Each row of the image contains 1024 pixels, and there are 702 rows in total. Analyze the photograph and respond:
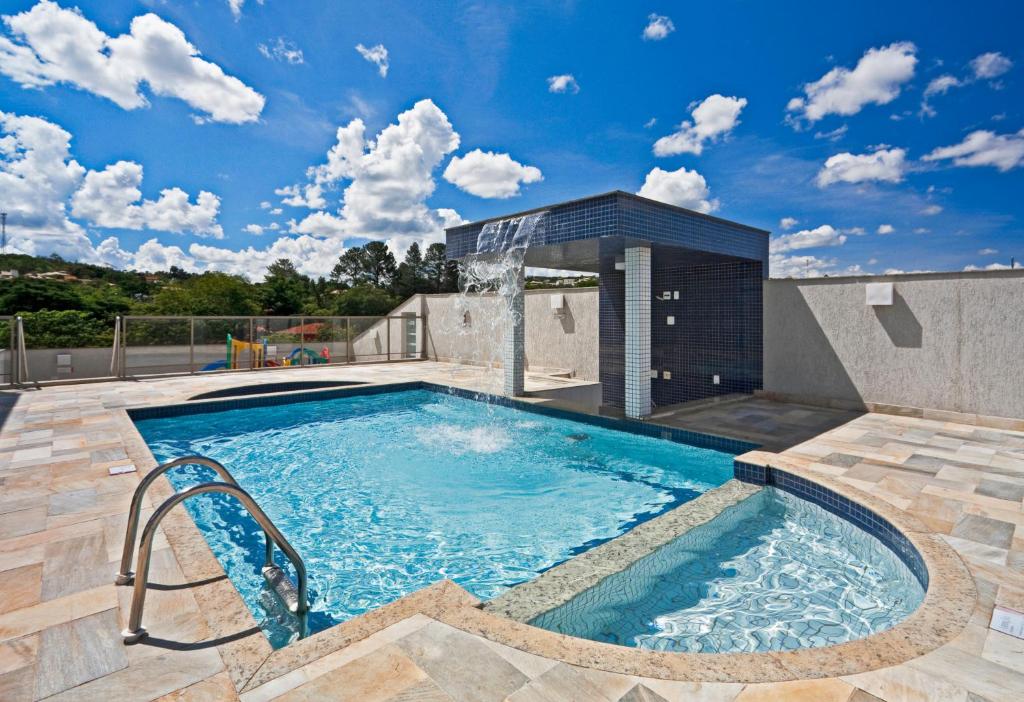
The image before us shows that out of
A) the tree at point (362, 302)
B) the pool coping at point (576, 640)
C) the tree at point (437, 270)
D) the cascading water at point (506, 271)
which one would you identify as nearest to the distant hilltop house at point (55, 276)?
the tree at point (362, 302)

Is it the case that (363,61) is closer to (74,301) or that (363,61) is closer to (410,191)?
(410,191)

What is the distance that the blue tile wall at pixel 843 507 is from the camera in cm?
302

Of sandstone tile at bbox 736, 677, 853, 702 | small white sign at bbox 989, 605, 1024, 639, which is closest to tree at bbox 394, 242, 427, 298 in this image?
small white sign at bbox 989, 605, 1024, 639

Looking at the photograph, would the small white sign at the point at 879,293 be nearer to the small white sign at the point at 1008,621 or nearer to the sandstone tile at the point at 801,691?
the small white sign at the point at 1008,621

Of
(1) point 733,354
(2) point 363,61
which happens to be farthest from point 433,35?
(1) point 733,354

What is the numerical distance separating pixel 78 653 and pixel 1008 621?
12.8ft

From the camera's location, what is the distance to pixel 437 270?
48.8 m

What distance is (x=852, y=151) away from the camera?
13.4 meters

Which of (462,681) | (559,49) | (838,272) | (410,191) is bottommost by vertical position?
(462,681)

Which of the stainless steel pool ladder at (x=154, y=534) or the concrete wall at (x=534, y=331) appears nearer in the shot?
the stainless steel pool ladder at (x=154, y=534)

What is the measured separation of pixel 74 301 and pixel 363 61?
27.2 metres

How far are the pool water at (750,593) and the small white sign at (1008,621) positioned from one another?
426 millimetres

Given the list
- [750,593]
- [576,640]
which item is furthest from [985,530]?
[576,640]

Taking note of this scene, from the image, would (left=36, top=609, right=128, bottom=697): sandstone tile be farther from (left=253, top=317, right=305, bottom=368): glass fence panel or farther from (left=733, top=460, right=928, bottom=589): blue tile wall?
(left=253, top=317, right=305, bottom=368): glass fence panel
